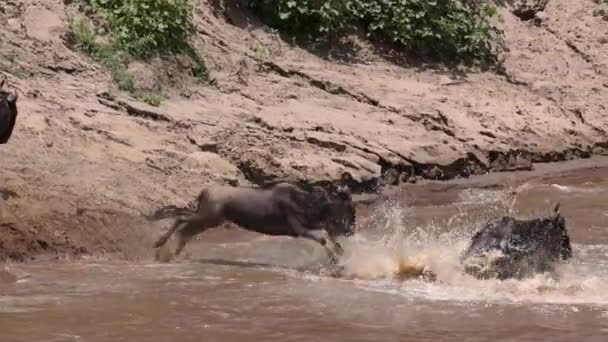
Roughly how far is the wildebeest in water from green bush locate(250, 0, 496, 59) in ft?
25.7

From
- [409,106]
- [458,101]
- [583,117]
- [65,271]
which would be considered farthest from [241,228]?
[583,117]

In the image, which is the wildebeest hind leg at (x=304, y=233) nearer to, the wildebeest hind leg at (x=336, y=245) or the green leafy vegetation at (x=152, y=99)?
the wildebeest hind leg at (x=336, y=245)

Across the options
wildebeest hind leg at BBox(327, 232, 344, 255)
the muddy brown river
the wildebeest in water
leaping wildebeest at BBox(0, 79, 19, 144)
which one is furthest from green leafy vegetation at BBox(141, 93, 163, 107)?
the wildebeest in water

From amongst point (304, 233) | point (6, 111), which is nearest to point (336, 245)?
point (304, 233)

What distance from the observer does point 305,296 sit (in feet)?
25.7

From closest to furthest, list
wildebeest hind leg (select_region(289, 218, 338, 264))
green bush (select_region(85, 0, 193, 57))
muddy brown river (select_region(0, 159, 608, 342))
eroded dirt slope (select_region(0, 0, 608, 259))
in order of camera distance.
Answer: muddy brown river (select_region(0, 159, 608, 342)) < wildebeest hind leg (select_region(289, 218, 338, 264)) < eroded dirt slope (select_region(0, 0, 608, 259)) < green bush (select_region(85, 0, 193, 57))

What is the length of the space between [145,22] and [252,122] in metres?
2.19

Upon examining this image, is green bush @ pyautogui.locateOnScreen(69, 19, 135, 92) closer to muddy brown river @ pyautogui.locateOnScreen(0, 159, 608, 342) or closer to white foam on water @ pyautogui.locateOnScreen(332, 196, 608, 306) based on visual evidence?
muddy brown river @ pyautogui.locateOnScreen(0, 159, 608, 342)

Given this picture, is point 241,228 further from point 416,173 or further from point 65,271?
point 416,173

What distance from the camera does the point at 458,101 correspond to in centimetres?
1562

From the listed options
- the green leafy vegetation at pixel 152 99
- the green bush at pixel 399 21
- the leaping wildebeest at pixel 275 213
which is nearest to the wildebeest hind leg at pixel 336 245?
the leaping wildebeest at pixel 275 213

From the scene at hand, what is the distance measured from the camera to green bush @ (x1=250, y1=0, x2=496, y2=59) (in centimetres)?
1647

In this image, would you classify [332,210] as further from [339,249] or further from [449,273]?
[449,273]

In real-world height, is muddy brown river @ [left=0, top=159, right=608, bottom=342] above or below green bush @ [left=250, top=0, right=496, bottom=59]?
below
